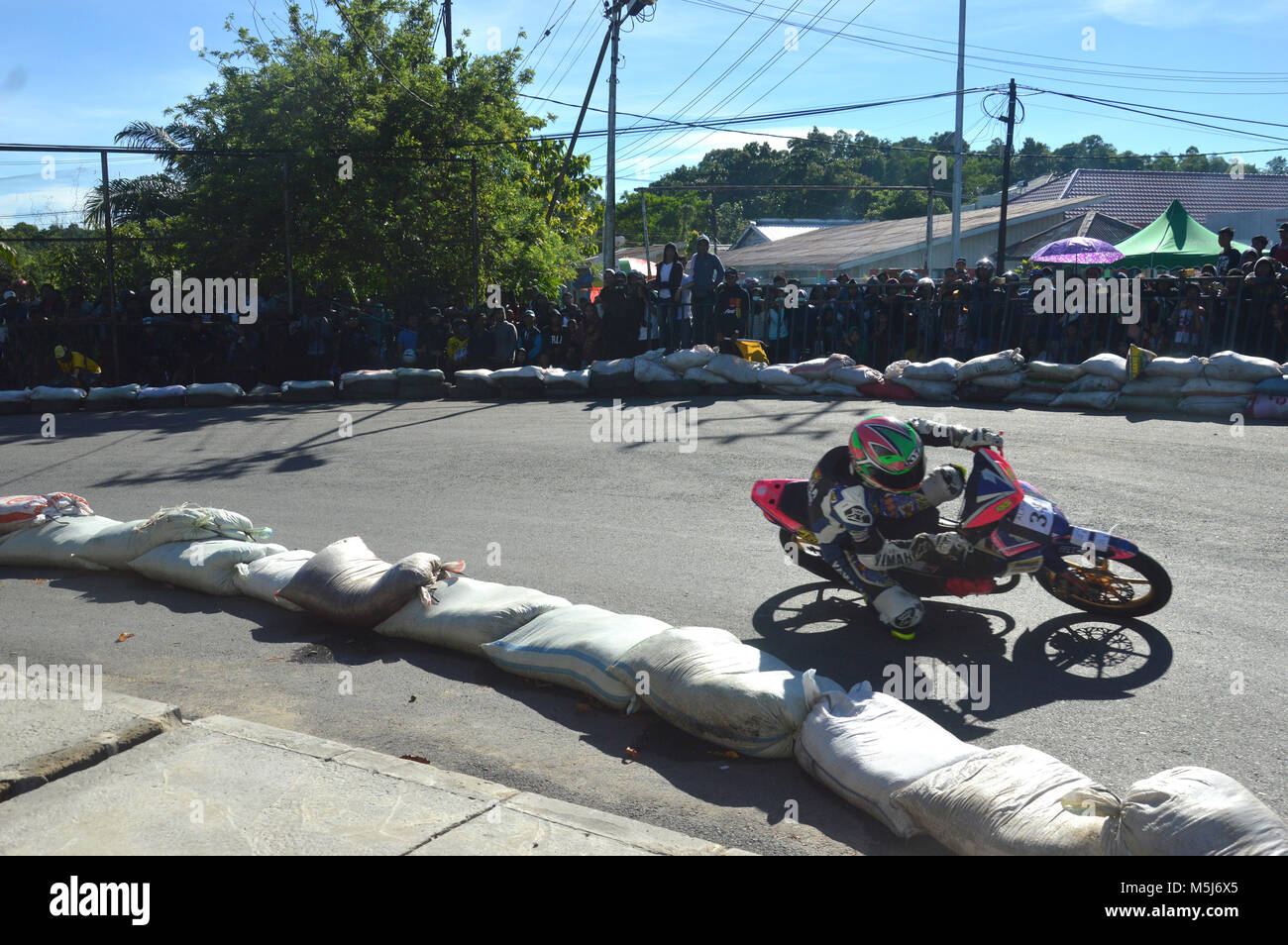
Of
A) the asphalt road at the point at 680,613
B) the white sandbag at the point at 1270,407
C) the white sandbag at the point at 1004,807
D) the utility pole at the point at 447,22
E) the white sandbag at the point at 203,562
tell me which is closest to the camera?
the white sandbag at the point at 1004,807

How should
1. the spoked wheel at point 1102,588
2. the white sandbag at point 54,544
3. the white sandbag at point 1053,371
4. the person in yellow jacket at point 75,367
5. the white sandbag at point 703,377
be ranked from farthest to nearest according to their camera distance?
the person in yellow jacket at point 75,367 → the white sandbag at point 703,377 → the white sandbag at point 1053,371 → the white sandbag at point 54,544 → the spoked wheel at point 1102,588

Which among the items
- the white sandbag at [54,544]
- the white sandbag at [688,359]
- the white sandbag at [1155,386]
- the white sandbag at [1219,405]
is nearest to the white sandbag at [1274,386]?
the white sandbag at [1219,405]

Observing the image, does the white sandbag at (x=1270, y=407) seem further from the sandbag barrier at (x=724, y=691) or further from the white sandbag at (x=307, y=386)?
the white sandbag at (x=307, y=386)

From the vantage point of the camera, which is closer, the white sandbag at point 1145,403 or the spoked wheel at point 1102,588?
the spoked wheel at point 1102,588

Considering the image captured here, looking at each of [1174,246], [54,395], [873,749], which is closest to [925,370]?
[873,749]

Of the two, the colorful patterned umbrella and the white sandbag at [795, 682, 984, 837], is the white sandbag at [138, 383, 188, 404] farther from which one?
the colorful patterned umbrella

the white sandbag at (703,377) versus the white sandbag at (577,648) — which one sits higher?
the white sandbag at (703,377)

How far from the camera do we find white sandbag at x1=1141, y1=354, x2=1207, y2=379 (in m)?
11.9

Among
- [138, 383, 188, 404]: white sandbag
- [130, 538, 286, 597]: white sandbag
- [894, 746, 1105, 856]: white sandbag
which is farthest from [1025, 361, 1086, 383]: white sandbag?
[138, 383, 188, 404]: white sandbag

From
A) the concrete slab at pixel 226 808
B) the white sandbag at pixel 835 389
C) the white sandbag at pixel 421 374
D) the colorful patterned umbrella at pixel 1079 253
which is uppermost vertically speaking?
the colorful patterned umbrella at pixel 1079 253

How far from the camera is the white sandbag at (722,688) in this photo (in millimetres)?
4480

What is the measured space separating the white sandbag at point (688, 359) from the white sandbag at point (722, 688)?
35.8 ft

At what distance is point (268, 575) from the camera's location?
7.04 metres

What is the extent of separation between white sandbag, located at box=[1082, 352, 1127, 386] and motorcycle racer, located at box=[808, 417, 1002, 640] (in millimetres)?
→ 7664
